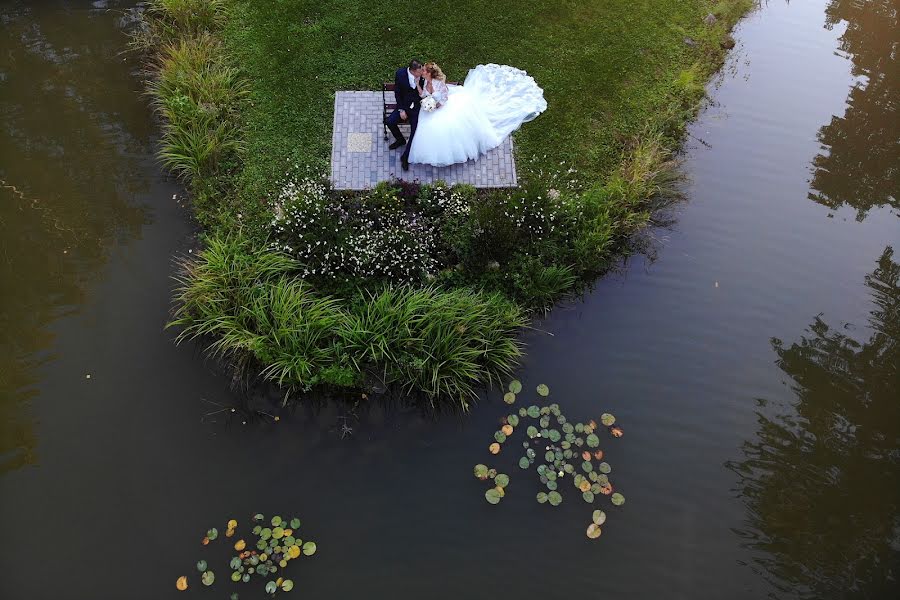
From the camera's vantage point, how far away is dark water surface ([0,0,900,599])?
5.77 meters

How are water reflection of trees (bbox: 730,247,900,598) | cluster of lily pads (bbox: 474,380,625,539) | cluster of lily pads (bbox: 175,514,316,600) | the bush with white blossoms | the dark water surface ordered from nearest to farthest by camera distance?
cluster of lily pads (bbox: 175,514,316,600) < the dark water surface < water reflection of trees (bbox: 730,247,900,598) < cluster of lily pads (bbox: 474,380,625,539) < the bush with white blossoms

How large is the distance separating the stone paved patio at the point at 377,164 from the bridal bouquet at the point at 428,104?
63cm

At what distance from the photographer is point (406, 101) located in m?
7.61

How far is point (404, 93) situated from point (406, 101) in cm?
10

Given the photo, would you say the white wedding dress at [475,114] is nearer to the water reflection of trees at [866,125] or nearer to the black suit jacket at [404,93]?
the black suit jacket at [404,93]

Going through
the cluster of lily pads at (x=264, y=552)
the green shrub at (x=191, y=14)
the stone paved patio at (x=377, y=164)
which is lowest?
the cluster of lily pads at (x=264, y=552)

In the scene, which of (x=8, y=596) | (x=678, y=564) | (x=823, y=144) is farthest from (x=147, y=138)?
(x=823, y=144)

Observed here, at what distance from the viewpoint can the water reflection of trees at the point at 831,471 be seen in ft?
19.4

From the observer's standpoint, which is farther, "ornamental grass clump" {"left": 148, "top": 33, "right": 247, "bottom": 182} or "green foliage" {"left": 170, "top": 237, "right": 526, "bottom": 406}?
"ornamental grass clump" {"left": 148, "top": 33, "right": 247, "bottom": 182}

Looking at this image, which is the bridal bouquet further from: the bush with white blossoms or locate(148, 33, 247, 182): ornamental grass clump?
locate(148, 33, 247, 182): ornamental grass clump

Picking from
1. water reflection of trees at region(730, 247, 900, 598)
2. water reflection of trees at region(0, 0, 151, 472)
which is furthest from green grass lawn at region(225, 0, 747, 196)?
water reflection of trees at region(730, 247, 900, 598)

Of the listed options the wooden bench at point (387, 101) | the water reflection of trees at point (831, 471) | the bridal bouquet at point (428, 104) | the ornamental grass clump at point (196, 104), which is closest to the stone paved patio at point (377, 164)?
the wooden bench at point (387, 101)

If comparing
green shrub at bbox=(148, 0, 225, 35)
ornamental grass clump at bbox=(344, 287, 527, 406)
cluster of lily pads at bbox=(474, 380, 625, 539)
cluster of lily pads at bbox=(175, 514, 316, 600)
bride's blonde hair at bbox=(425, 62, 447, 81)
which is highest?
green shrub at bbox=(148, 0, 225, 35)

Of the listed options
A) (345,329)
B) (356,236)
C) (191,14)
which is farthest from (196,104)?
(345,329)
